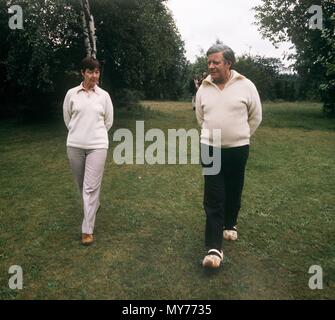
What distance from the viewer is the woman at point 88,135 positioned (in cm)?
550

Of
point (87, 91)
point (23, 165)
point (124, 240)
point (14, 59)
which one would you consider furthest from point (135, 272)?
point (14, 59)

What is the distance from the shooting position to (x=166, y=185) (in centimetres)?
891

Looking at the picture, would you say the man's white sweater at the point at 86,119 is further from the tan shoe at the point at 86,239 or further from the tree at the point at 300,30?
the tree at the point at 300,30

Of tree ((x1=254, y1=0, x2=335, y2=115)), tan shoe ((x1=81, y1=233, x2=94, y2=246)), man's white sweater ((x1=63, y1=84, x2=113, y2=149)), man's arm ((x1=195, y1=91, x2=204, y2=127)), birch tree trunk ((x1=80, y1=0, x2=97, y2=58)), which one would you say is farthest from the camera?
tree ((x1=254, y1=0, x2=335, y2=115))

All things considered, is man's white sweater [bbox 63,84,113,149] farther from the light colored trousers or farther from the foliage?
the foliage

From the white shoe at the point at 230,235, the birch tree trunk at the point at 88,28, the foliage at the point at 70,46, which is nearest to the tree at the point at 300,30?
the foliage at the point at 70,46

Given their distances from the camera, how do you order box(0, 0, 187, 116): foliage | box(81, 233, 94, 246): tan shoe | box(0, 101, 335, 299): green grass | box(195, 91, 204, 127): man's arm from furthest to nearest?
box(0, 0, 187, 116): foliage
box(81, 233, 94, 246): tan shoe
box(195, 91, 204, 127): man's arm
box(0, 101, 335, 299): green grass

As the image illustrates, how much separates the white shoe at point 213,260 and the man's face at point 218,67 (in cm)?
A: 209

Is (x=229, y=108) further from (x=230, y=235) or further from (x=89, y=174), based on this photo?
(x=89, y=174)

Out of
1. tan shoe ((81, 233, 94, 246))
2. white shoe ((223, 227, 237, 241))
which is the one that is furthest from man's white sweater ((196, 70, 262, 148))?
tan shoe ((81, 233, 94, 246))

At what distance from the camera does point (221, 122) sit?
4848 millimetres

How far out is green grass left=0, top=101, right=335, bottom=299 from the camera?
14.7ft

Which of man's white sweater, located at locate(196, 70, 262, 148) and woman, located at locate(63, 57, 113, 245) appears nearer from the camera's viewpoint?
→ man's white sweater, located at locate(196, 70, 262, 148)
